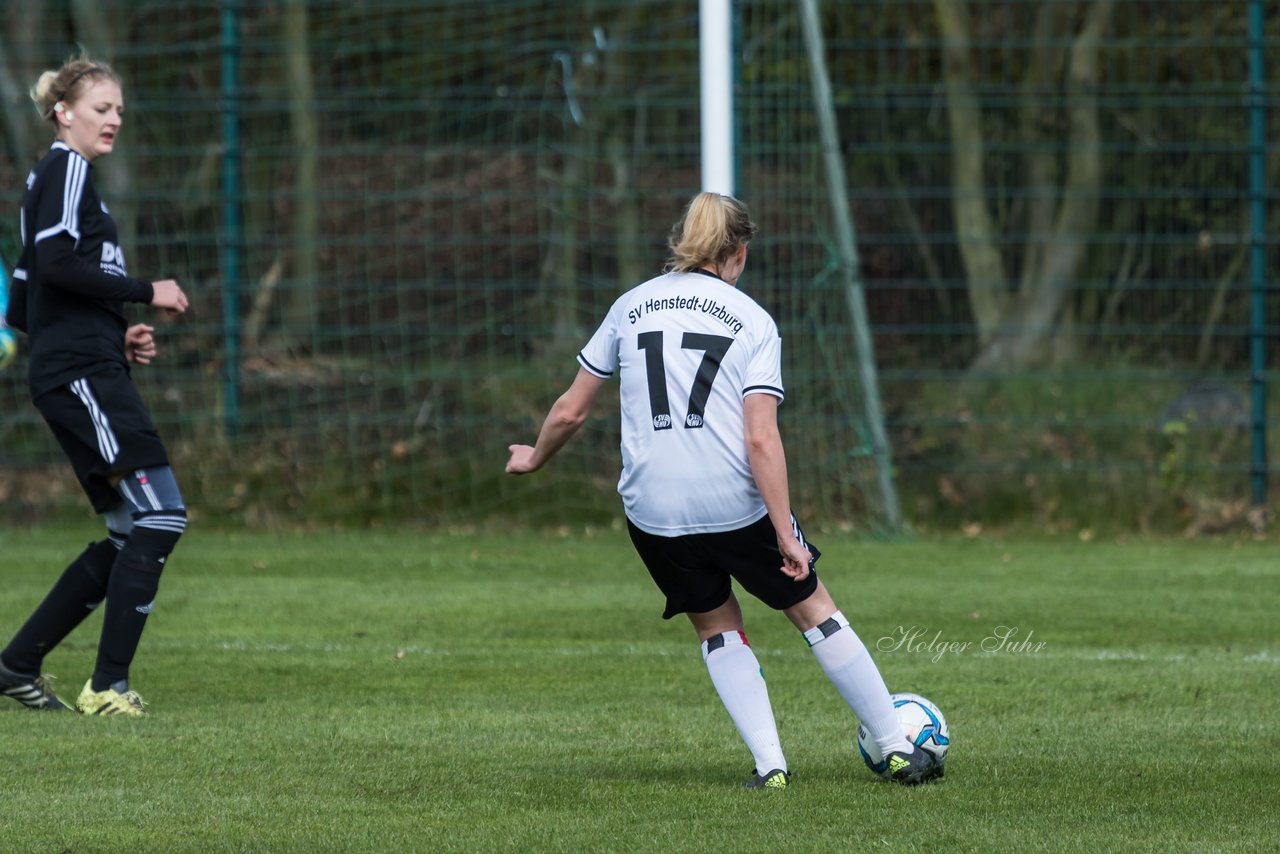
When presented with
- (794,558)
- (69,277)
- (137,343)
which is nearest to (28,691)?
(137,343)

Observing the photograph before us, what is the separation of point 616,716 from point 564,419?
1.40m

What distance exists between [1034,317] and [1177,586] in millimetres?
3553

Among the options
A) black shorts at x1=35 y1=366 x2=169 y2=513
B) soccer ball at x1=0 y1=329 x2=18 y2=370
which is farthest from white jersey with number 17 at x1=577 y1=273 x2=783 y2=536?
soccer ball at x1=0 y1=329 x2=18 y2=370

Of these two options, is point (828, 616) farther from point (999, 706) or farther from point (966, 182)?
point (966, 182)

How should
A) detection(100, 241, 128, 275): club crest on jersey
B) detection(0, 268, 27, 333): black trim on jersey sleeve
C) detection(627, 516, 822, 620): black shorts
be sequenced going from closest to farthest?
detection(627, 516, 822, 620): black shorts
detection(100, 241, 128, 275): club crest on jersey
detection(0, 268, 27, 333): black trim on jersey sleeve

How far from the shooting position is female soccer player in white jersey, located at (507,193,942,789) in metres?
4.92

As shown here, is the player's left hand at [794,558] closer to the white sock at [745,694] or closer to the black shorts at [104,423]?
the white sock at [745,694]

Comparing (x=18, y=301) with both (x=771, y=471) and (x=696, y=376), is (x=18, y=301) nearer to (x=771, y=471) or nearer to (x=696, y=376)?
(x=696, y=376)

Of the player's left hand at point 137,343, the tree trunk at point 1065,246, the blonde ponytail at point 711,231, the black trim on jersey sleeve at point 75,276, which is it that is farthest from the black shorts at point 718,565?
the tree trunk at point 1065,246

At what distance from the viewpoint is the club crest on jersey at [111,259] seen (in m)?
6.27

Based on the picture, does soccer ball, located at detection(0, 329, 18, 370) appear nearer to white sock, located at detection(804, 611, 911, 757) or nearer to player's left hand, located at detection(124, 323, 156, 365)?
player's left hand, located at detection(124, 323, 156, 365)

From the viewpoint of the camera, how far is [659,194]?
1293cm

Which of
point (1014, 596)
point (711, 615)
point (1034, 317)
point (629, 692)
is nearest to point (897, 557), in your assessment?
point (1014, 596)

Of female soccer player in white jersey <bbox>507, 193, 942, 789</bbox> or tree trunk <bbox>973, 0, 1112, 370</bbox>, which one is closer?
female soccer player in white jersey <bbox>507, 193, 942, 789</bbox>
